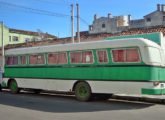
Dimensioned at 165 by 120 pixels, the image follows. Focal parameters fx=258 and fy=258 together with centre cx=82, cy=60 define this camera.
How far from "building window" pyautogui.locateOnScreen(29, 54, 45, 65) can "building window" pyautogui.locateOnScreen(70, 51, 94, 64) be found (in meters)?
2.05

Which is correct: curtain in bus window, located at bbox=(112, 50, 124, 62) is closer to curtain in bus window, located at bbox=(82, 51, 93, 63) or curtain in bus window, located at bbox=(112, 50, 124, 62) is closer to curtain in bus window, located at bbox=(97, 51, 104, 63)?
curtain in bus window, located at bbox=(97, 51, 104, 63)

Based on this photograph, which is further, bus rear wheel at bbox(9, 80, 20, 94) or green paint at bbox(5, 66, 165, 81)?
bus rear wheel at bbox(9, 80, 20, 94)

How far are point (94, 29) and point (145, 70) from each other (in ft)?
158

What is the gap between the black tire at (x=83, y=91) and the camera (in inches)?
449

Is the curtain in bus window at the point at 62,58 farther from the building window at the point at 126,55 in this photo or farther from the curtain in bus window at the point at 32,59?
the building window at the point at 126,55

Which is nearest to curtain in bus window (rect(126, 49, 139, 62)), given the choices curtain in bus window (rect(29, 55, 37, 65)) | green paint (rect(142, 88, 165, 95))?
green paint (rect(142, 88, 165, 95))

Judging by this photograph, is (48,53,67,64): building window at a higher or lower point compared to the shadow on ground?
higher

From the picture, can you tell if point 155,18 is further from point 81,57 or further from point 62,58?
point 81,57

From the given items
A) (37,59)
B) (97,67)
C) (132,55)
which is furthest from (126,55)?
(37,59)

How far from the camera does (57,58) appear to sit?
12727 mm

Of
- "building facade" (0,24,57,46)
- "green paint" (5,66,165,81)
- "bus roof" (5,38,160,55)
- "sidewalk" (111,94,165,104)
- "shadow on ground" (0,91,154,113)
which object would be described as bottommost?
"shadow on ground" (0,91,154,113)

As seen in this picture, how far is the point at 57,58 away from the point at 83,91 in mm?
2240

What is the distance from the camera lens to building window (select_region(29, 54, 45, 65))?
13.4 m

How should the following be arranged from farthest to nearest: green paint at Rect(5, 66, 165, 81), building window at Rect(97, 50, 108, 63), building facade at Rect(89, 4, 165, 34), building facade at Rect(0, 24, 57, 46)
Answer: building facade at Rect(0, 24, 57, 46), building facade at Rect(89, 4, 165, 34), building window at Rect(97, 50, 108, 63), green paint at Rect(5, 66, 165, 81)
